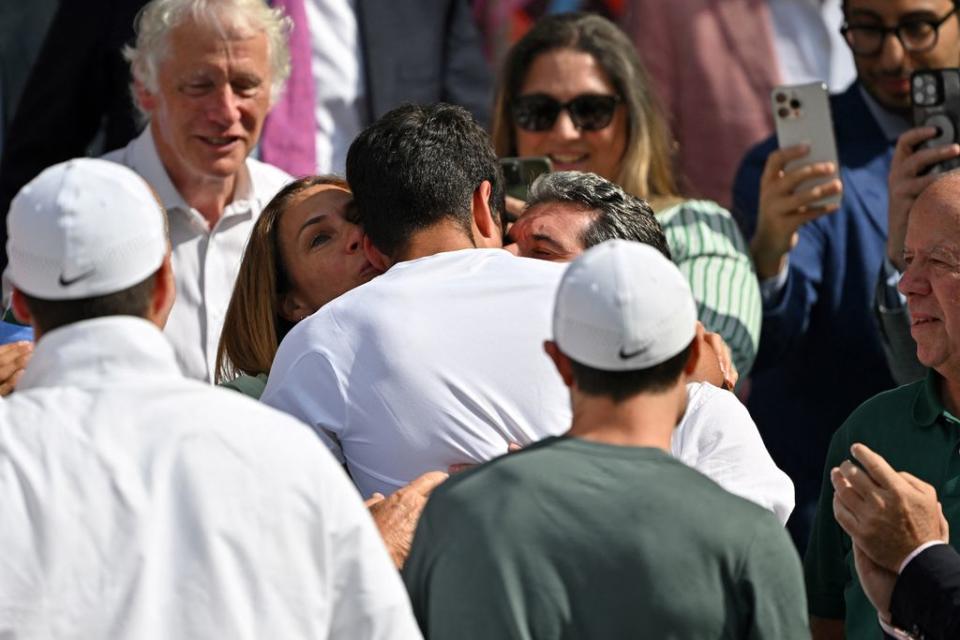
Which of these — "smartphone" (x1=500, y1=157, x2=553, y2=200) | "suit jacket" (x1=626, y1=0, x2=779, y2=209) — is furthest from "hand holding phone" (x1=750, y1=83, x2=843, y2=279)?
"suit jacket" (x1=626, y1=0, x2=779, y2=209)

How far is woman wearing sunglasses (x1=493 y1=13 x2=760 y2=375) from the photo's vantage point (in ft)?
19.2

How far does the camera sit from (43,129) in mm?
6152

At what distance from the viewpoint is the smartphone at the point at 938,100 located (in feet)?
18.5

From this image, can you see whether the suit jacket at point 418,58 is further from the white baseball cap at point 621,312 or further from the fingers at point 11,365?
the white baseball cap at point 621,312

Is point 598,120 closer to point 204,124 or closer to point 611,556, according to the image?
point 204,124

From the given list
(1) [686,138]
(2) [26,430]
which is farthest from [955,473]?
(1) [686,138]

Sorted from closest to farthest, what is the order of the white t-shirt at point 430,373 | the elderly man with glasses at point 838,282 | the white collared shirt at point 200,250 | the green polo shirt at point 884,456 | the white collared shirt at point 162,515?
the white collared shirt at point 162,515
the white t-shirt at point 430,373
the green polo shirt at point 884,456
the white collared shirt at point 200,250
the elderly man with glasses at point 838,282

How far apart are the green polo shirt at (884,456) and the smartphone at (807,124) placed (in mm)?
1500

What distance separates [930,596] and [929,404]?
2.54ft

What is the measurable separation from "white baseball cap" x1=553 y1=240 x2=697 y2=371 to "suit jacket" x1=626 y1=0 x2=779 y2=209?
12.4 feet

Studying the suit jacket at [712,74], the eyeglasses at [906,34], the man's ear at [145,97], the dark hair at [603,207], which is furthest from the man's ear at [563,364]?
the suit jacket at [712,74]

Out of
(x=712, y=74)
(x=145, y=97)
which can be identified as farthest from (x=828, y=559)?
(x=712, y=74)

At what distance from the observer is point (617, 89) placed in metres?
6.18

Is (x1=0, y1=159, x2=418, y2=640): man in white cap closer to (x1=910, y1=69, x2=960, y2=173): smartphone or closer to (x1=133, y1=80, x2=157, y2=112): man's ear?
(x1=133, y1=80, x2=157, y2=112): man's ear
